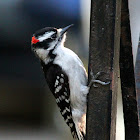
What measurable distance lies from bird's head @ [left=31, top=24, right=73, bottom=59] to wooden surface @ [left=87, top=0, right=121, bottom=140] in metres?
0.78

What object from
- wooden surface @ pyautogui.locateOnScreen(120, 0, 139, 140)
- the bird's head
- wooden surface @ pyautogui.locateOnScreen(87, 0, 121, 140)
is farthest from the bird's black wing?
wooden surface @ pyautogui.locateOnScreen(87, 0, 121, 140)

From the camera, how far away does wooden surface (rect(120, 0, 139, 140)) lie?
2.49 meters

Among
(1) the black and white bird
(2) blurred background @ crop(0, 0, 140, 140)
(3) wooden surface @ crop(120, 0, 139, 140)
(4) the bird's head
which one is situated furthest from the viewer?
(2) blurred background @ crop(0, 0, 140, 140)

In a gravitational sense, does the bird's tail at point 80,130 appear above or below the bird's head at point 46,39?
below

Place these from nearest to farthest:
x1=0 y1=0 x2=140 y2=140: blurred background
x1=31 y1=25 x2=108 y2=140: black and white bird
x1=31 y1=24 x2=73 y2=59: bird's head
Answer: x1=31 y1=25 x2=108 y2=140: black and white bird
x1=31 y1=24 x2=73 y2=59: bird's head
x1=0 y1=0 x2=140 y2=140: blurred background

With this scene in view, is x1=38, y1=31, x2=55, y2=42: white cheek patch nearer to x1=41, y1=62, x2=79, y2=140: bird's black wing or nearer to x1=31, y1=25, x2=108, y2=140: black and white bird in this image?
x1=31, y1=25, x2=108, y2=140: black and white bird

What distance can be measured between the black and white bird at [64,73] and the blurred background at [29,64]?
259 centimetres

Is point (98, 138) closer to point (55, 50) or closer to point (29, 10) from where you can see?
point (55, 50)

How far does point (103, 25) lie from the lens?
224cm

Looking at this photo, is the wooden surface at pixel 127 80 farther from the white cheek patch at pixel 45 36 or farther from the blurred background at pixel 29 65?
the blurred background at pixel 29 65


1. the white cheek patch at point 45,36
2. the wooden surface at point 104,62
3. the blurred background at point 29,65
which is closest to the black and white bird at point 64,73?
the white cheek patch at point 45,36

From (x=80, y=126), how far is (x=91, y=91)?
74cm

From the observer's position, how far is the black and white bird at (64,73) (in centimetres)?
292

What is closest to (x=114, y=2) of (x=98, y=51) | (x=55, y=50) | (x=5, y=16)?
(x=98, y=51)
